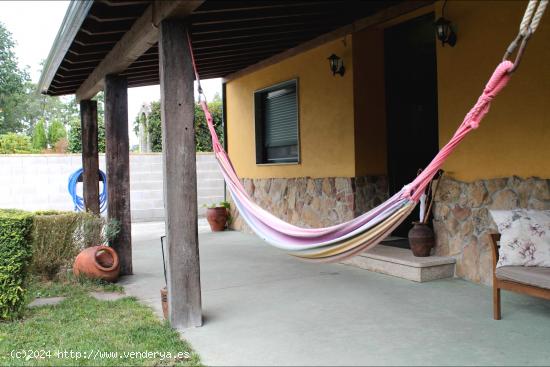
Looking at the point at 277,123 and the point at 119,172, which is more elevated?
the point at 277,123

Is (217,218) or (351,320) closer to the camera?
(351,320)

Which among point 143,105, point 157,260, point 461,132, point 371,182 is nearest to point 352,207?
point 371,182

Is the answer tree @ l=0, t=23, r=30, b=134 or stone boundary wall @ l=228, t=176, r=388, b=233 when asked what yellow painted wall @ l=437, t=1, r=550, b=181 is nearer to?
stone boundary wall @ l=228, t=176, r=388, b=233

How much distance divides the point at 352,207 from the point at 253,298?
2038 millimetres

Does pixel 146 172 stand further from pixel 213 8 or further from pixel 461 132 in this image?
pixel 461 132

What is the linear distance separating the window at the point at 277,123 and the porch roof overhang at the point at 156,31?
69cm

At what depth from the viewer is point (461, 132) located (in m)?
→ 2.33

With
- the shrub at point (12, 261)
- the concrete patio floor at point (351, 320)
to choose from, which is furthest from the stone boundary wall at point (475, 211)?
the shrub at point (12, 261)

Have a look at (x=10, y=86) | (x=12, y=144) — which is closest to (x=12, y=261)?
(x=12, y=144)

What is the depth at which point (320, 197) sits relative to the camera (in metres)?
6.34

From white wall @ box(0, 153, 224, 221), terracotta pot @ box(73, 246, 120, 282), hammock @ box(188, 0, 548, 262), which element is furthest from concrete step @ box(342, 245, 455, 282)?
white wall @ box(0, 153, 224, 221)

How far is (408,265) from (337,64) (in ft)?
8.12

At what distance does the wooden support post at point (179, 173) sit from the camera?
3.37 metres

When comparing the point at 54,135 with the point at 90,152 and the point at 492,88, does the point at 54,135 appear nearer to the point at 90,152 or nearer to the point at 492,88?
the point at 90,152
